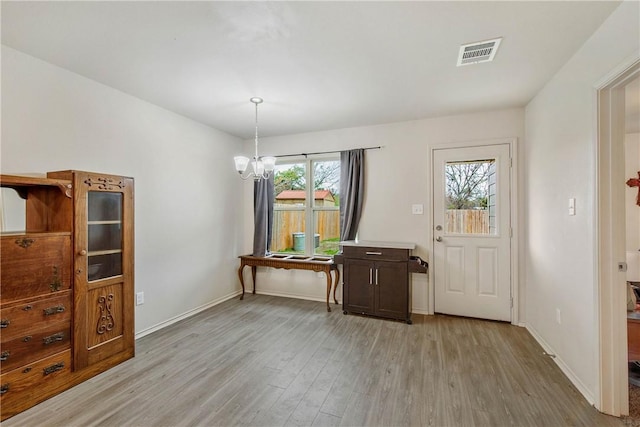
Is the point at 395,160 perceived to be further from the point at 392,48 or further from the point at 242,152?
the point at 242,152

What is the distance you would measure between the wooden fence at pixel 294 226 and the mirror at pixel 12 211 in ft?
9.53

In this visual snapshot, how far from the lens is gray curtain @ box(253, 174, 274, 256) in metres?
4.43

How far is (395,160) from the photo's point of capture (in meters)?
3.82

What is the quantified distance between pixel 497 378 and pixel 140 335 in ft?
11.3

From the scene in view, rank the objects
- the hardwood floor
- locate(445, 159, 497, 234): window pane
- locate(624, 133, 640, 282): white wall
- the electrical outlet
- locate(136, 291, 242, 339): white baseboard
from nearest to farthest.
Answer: the hardwood floor → the electrical outlet → locate(136, 291, 242, 339): white baseboard → locate(445, 159, 497, 234): window pane → locate(624, 133, 640, 282): white wall

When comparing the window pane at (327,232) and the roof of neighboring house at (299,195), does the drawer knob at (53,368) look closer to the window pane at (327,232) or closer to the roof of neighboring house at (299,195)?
the window pane at (327,232)

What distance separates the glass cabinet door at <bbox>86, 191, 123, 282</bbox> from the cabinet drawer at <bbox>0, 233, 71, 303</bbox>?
0.63 feet

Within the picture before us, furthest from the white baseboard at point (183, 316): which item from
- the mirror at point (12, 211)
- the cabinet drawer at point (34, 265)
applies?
the mirror at point (12, 211)

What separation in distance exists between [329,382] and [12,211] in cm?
276

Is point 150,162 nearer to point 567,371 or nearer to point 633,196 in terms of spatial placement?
point 567,371

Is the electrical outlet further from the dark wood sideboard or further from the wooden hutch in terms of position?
the wooden hutch

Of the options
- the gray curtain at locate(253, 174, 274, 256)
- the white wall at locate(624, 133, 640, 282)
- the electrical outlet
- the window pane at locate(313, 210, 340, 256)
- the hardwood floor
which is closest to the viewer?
the hardwood floor

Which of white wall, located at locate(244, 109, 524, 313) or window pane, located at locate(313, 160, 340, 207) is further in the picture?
window pane, located at locate(313, 160, 340, 207)

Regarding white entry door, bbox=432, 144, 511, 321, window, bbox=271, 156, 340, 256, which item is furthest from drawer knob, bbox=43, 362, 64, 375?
white entry door, bbox=432, 144, 511, 321
